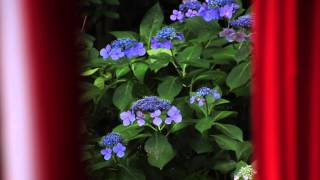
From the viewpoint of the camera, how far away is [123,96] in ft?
6.06

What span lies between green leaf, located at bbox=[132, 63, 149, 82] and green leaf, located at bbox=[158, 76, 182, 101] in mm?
62

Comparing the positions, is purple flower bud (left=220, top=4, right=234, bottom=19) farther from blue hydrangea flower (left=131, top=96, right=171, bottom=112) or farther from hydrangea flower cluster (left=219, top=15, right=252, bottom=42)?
blue hydrangea flower (left=131, top=96, right=171, bottom=112)

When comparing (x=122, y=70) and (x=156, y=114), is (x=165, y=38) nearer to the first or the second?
(x=122, y=70)

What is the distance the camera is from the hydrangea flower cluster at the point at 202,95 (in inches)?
69.2

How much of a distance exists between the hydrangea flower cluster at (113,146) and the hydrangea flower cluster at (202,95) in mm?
214

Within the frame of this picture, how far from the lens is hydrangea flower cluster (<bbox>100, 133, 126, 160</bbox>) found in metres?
1.75

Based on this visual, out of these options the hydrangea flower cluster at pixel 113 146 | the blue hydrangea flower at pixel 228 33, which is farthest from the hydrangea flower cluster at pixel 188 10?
→ the hydrangea flower cluster at pixel 113 146
